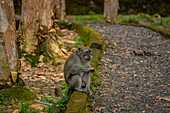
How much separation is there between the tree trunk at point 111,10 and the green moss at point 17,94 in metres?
7.71

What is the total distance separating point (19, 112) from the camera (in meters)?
3.71

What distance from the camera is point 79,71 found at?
4.24m

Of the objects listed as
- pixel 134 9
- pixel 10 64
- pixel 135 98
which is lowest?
pixel 135 98

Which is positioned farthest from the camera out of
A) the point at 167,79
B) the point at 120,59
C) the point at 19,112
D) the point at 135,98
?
the point at 120,59

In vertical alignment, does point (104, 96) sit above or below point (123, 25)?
below

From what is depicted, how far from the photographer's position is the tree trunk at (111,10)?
36.3ft

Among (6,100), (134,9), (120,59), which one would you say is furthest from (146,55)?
(134,9)

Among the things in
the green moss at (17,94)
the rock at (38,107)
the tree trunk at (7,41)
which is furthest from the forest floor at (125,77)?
the tree trunk at (7,41)

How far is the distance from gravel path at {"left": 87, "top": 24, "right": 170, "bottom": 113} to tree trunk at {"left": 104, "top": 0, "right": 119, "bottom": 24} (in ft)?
5.93

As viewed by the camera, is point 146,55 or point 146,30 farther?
point 146,30

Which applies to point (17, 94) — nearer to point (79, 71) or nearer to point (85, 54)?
point (79, 71)

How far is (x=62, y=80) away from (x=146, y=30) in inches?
217

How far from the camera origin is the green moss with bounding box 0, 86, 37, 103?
13.4 ft

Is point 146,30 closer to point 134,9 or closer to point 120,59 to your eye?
point 120,59
